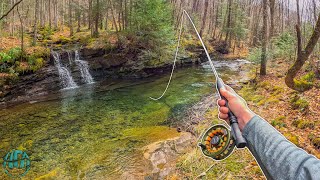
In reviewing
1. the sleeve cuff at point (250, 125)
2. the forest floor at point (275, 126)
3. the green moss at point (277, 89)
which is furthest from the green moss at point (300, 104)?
the sleeve cuff at point (250, 125)

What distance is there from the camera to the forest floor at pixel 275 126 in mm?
4812

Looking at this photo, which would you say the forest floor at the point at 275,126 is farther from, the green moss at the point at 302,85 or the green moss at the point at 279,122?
the green moss at the point at 302,85

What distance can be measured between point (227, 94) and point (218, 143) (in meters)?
0.39

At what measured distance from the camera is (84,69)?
1911cm

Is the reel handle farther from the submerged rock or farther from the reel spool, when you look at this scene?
Answer: the submerged rock

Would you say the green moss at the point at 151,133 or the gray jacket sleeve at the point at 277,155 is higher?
the gray jacket sleeve at the point at 277,155

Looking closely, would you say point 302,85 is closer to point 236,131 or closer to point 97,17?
point 236,131

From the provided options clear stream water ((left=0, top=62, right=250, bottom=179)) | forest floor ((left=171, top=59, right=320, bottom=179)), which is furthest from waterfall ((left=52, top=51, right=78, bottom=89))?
forest floor ((left=171, top=59, right=320, bottom=179))

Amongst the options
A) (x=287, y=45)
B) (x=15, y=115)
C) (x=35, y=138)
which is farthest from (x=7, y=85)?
(x=287, y=45)

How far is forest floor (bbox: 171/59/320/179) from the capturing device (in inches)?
189

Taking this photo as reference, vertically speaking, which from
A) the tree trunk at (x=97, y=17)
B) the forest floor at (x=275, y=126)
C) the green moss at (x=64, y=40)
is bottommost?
the forest floor at (x=275, y=126)

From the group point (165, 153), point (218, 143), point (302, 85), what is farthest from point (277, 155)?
point (302, 85)

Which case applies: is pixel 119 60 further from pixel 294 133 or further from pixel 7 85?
pixel 294 133

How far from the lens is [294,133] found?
224 inches
